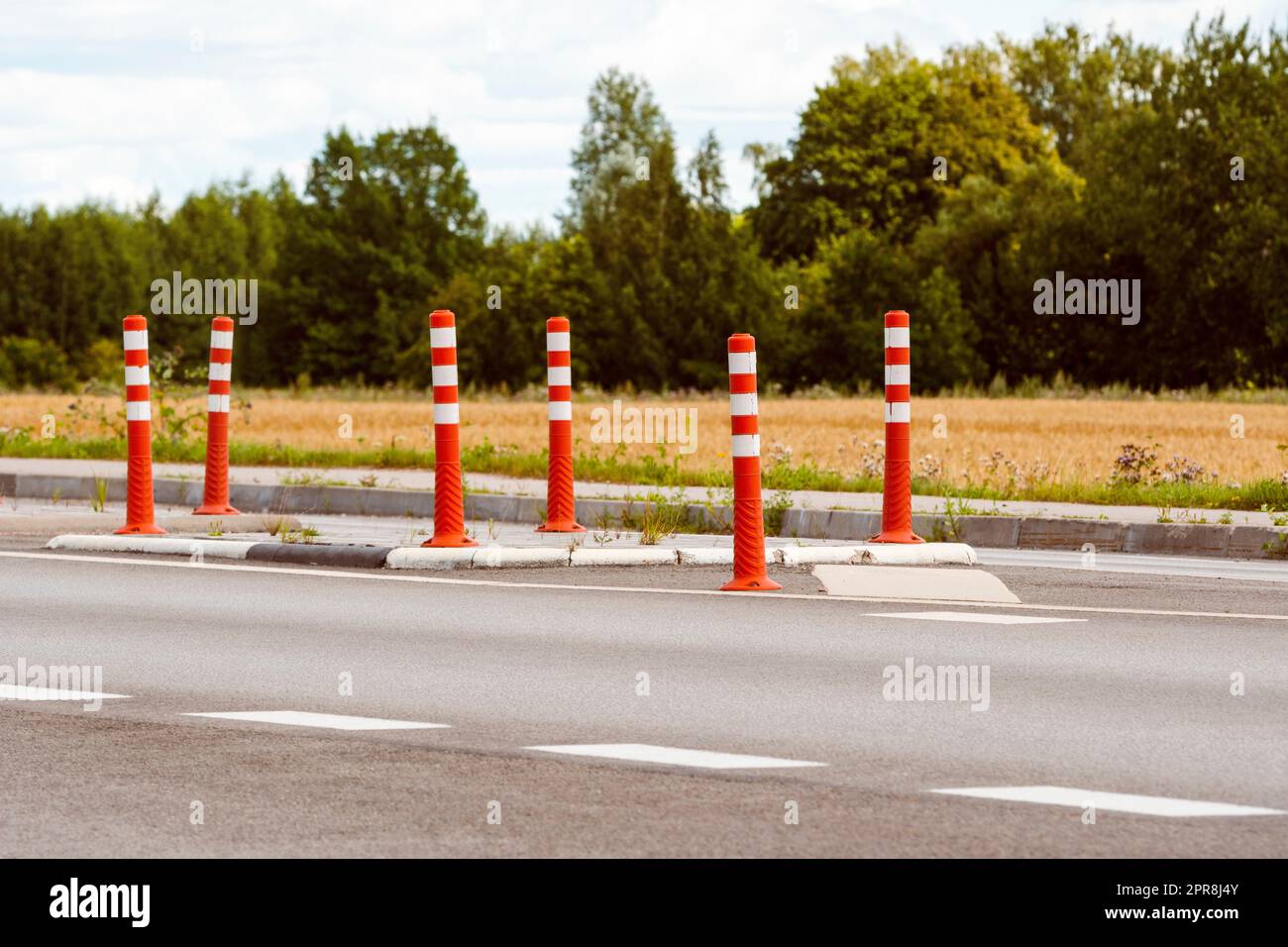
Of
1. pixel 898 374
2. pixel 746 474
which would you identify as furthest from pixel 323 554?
pixel 898 374

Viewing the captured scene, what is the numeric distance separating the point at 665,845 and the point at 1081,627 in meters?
5.10

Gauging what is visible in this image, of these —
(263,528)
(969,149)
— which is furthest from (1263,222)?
(263,528)

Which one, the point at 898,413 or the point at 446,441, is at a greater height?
the point at 898,413

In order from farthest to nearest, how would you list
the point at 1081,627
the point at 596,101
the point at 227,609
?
the point at 596,101 < the point at 227,609 < the point at 1081,627

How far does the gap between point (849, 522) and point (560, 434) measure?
8.35 ft

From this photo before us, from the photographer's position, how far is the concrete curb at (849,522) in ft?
50.0

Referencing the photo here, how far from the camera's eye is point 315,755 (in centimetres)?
736

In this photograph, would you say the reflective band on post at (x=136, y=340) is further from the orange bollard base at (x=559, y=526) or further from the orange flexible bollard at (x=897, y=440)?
the orange flexible bollard at (x=897, y=440)

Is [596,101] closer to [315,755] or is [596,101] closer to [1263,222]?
[1263,222]

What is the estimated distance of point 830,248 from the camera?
251 ft

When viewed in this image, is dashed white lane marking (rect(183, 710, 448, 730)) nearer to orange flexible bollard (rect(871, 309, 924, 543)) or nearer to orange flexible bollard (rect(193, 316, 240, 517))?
orange flexible bollard (rect(871, 309, 924, 543))

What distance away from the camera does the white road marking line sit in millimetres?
11234

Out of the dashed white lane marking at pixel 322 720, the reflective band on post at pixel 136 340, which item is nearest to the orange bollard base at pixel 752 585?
Answer: the dashed white lane marking at pixel 322 720

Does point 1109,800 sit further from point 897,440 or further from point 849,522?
point 849,522
